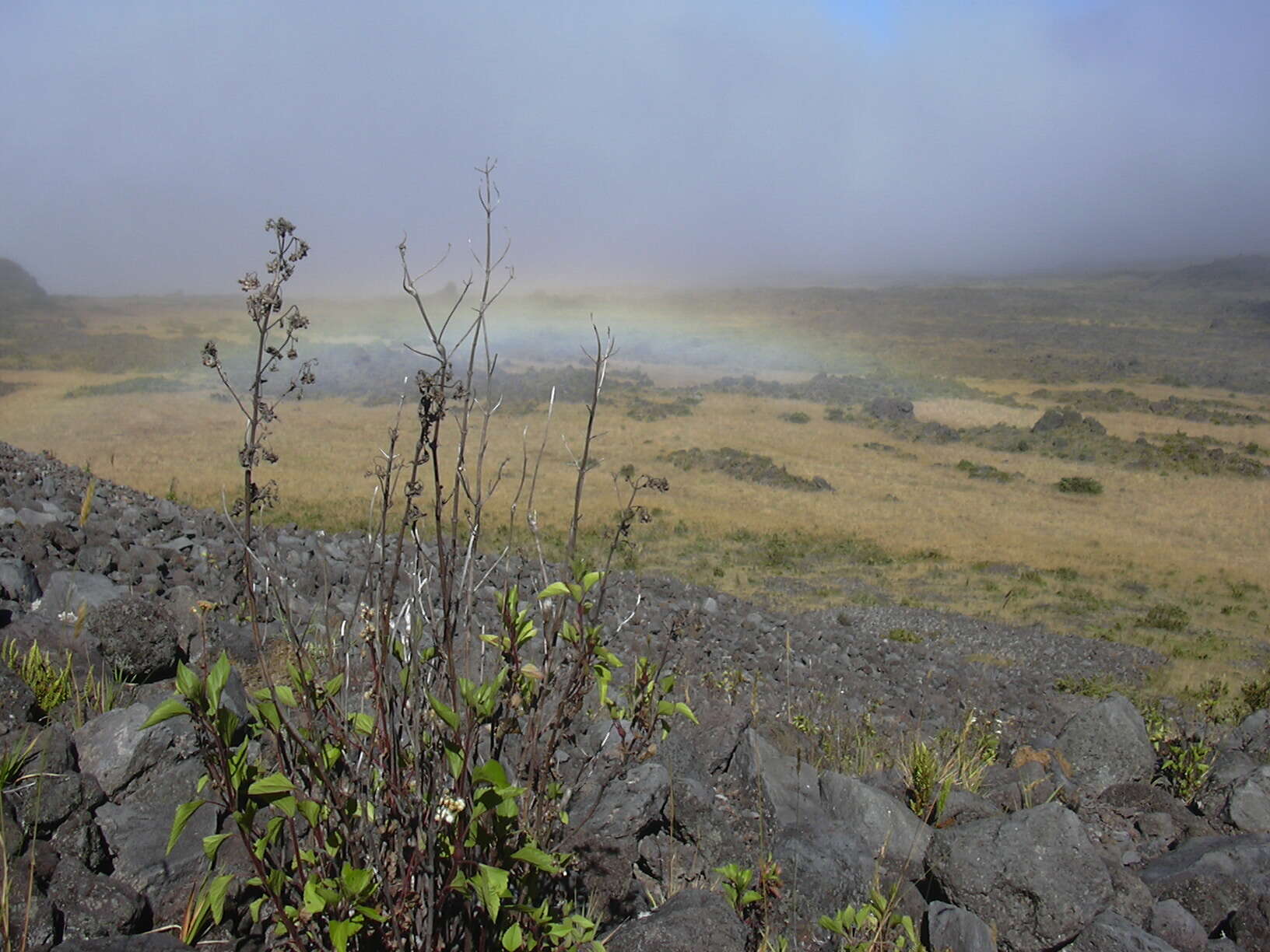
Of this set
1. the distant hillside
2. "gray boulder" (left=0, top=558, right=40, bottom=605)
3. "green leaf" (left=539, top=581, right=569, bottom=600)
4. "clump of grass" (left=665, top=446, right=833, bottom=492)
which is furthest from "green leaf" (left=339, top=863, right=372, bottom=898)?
the distant hillside

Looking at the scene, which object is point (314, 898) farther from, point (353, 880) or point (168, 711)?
point (168, 711)

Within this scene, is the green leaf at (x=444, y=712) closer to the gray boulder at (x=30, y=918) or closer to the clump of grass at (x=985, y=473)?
the gray boulder at (x=30, y=918)

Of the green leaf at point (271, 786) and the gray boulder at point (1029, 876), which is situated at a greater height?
the green leaf at point (271, 786)

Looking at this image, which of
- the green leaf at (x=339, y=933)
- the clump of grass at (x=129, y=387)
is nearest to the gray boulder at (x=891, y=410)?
the clump of grass at (x=129, y=387)

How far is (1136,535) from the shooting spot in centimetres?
2081

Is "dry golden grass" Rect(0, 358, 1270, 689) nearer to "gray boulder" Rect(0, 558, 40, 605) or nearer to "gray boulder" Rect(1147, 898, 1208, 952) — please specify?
"gray boulder" Rect(0, 558, 40, 605)

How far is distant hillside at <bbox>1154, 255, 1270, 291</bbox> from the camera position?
13075 cm

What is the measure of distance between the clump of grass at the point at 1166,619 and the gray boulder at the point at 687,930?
44.8 ft

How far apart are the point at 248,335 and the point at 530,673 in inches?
2280

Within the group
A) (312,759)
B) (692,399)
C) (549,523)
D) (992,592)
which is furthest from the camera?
(692,399)

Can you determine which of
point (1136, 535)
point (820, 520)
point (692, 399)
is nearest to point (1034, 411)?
point (692, 399)

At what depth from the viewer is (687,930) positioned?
2611mm

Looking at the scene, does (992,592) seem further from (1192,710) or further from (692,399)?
(692,399)

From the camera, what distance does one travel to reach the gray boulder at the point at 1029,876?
11.5 ft
